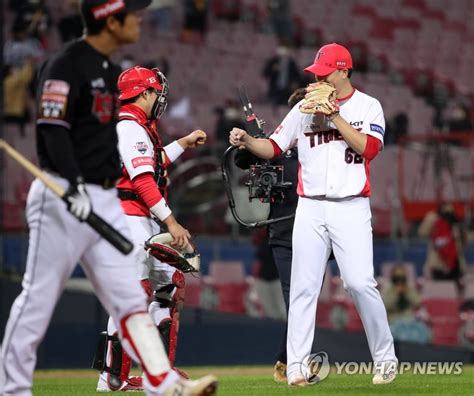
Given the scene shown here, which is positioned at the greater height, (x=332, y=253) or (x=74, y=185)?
(x=74, y=185)

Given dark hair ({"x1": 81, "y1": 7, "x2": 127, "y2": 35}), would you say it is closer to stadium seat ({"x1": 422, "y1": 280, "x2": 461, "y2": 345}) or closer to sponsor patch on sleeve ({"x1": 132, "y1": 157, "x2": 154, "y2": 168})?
sponsor patch on sleeve ({"x1": 132, "y1": 157, "x2": 154, "y2": 168})

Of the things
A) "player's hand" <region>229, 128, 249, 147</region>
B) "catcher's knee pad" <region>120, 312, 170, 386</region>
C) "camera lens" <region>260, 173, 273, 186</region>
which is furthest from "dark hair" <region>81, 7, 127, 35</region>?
"camera lens" <region>260, 173, 273, 186</region>

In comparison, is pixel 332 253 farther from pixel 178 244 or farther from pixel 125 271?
pixel 125 271

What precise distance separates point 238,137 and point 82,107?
238 cm

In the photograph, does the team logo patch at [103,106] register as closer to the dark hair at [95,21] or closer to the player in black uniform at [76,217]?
the player in black uniform at [76,217]

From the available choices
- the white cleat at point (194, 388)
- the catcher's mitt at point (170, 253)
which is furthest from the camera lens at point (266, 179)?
the white cleat at point (194, 388)

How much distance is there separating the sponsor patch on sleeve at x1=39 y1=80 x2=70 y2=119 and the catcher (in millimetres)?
2128

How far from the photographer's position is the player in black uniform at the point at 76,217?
18.8 feet

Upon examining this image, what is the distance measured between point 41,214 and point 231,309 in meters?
9.81

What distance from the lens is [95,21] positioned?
590cm

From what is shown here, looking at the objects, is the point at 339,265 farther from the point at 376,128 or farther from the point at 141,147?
the point at 141,147

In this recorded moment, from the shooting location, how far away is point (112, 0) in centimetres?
585

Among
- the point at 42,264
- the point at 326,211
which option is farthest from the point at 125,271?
the point at 326,211

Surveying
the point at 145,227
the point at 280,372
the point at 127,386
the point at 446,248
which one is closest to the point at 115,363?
the point at 127,386
